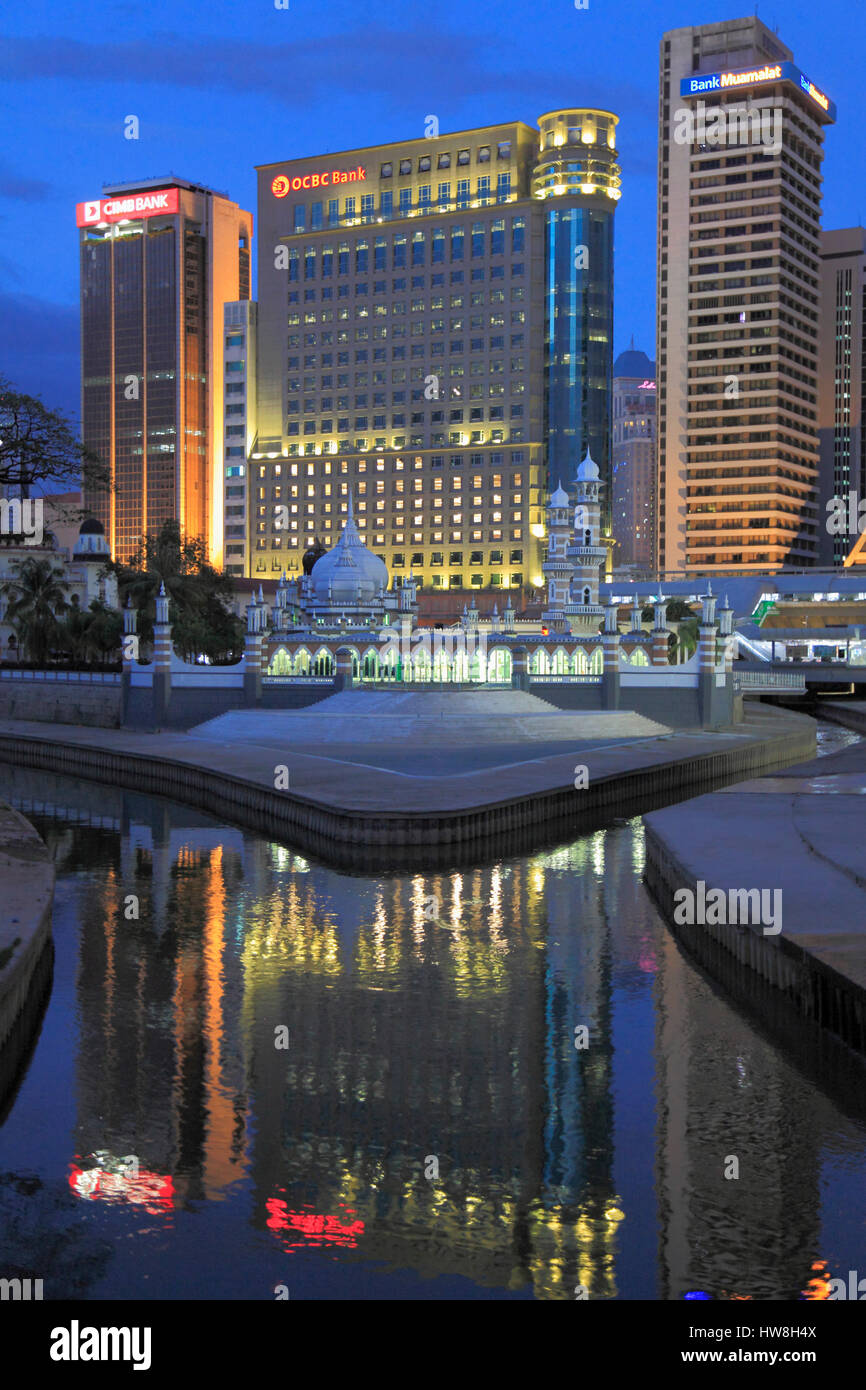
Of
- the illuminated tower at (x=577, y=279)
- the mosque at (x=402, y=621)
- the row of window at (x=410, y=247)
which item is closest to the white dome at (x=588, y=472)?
the mosque at (x=402, y=621)

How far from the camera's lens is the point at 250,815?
39.4m

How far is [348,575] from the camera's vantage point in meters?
74.8

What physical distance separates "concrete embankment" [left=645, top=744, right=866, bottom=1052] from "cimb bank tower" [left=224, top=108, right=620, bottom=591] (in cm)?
13881

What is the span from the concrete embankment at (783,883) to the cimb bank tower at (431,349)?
455 ft

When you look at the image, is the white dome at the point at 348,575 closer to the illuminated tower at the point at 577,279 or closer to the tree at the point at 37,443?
the tree at the point at 37,443

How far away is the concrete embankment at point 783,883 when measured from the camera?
19531 millimetres

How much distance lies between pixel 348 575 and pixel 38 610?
21797mm

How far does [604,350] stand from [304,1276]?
558ft

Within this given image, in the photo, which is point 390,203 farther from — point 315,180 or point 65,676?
point 65,676

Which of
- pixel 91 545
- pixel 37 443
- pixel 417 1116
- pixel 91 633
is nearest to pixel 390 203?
pixel 91 545

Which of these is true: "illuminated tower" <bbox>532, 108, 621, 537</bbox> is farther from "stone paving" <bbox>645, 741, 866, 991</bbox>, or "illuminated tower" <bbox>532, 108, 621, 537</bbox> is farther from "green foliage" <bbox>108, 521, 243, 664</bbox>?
"stone paving" <bbox>645, 741, 866, 991</bbox>

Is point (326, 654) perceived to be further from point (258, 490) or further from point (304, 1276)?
point (258, 490)

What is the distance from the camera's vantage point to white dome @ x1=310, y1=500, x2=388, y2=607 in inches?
2923
